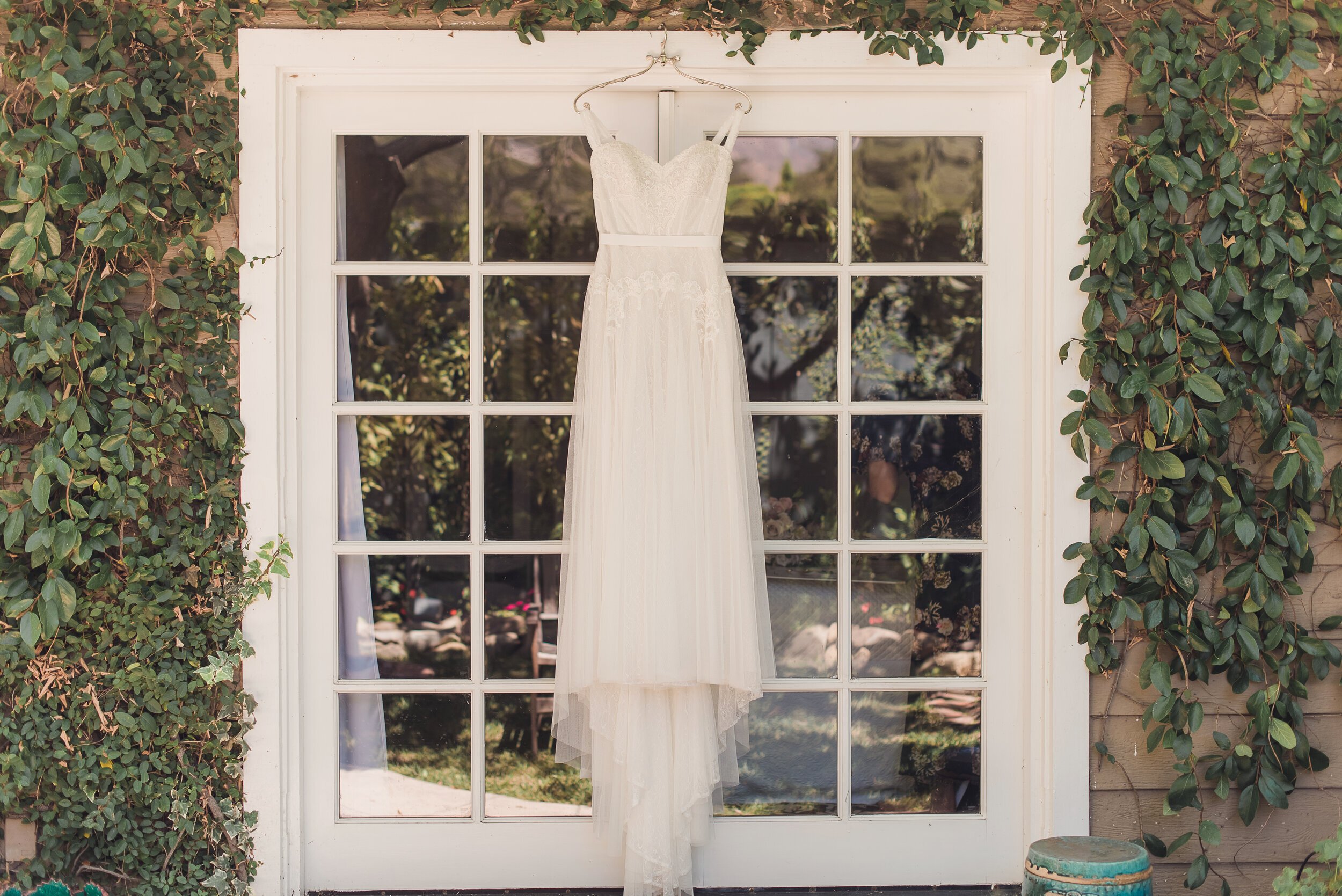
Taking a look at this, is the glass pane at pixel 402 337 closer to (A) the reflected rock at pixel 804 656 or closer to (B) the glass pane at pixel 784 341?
(B) the glass pane at pixel 784 341

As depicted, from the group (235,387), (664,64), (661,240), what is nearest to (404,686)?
(235,387)

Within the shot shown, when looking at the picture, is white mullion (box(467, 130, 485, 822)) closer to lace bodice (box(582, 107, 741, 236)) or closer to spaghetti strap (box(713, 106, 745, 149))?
lace bodice (box(582, 107, 741, 236))

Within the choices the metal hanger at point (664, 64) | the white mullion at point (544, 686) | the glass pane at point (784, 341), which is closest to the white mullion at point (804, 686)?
the white mullion at point (544, 686)

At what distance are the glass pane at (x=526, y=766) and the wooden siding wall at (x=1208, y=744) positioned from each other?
1271mm

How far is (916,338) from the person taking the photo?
2.35 meters

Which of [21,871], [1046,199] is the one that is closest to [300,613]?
[21,871]

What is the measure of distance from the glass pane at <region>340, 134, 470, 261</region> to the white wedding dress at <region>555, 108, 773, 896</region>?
0.42 meters

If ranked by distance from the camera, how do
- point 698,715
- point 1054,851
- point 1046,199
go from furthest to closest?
point 1046,199
point 698,715
point 1054,851

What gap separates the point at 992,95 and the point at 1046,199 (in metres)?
0.30

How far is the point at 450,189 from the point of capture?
2.32 metres

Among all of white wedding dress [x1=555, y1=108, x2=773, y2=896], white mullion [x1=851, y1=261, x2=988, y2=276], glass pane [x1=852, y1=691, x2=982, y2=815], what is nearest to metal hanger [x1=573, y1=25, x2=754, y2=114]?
white wedding dress [x1=555, y1=108, x2=773, y2=896]

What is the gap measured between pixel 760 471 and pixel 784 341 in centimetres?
33

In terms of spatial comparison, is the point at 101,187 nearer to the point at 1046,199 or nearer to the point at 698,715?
the point at 698,715

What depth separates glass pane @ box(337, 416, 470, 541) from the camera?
232 centimetres
